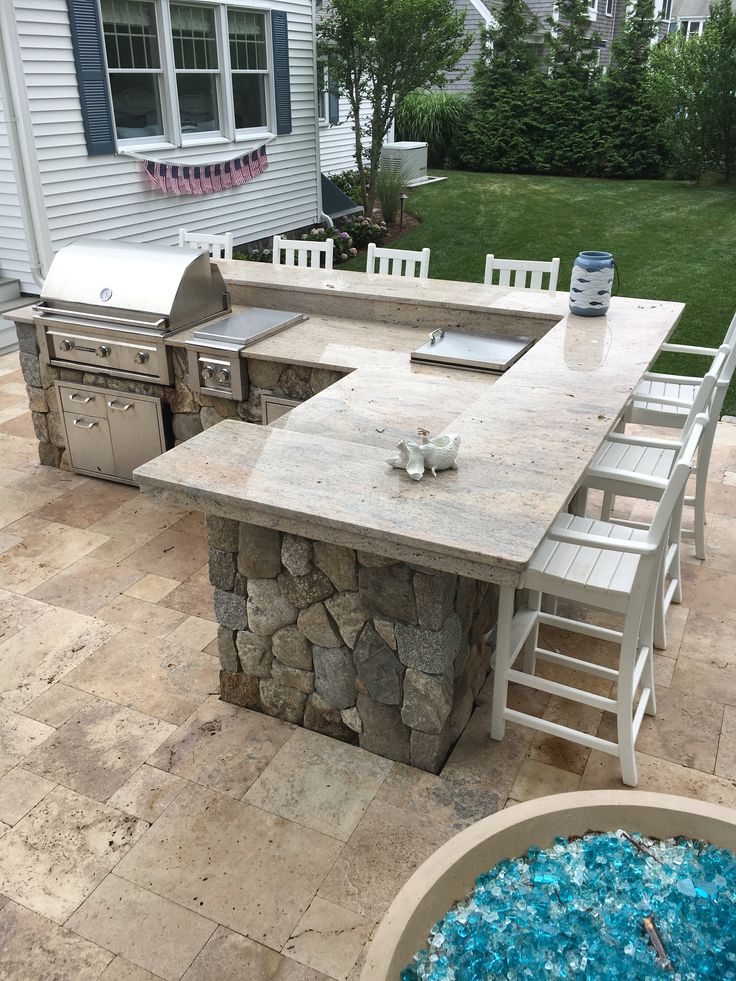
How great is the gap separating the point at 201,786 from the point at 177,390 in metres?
2.48

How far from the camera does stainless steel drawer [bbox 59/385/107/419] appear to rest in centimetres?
492

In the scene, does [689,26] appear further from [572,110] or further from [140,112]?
[140,112]

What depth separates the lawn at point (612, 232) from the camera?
9.12m

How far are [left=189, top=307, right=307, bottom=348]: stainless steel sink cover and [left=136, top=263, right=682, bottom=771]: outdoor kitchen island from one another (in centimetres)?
95

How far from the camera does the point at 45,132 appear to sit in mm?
7523

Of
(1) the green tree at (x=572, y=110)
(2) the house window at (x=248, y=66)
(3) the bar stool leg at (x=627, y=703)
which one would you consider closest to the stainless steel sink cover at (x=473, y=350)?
(3) the bar stool leg at (x=627, y=703)

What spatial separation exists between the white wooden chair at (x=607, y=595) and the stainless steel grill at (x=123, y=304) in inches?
103

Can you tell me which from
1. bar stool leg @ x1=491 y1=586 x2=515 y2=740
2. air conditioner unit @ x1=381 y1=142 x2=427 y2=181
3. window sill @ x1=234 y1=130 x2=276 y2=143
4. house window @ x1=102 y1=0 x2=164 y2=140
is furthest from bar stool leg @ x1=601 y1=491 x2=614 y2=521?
air conditioner unit @ x1=381 y1=142 x2=427 y2=181

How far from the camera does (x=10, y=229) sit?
314 inches

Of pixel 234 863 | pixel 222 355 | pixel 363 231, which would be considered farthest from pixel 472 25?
pixel 234 863

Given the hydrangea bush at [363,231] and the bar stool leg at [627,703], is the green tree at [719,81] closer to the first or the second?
the hydrangea bush at [363,231]

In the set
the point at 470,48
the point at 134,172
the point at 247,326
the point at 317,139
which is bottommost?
the point at 247,326

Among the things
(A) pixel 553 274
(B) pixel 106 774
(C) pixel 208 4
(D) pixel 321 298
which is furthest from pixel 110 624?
(C) pixel 208 4

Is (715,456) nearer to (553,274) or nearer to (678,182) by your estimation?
(553,274)
